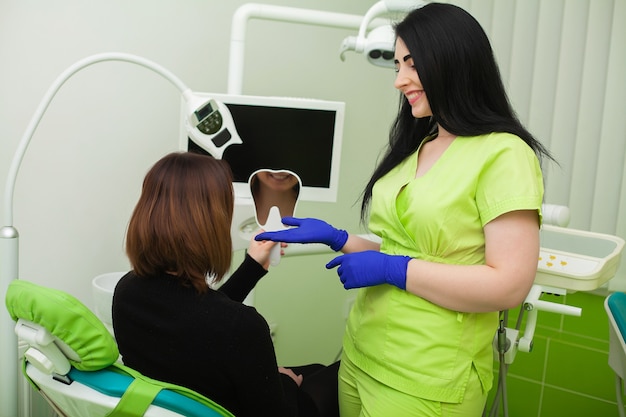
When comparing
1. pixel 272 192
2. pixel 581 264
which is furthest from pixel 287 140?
pixel 581 264

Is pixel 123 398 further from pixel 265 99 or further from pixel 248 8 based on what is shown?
pixel 248 8

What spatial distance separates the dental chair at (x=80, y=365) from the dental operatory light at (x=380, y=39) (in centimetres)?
103

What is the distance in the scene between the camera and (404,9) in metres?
1.83

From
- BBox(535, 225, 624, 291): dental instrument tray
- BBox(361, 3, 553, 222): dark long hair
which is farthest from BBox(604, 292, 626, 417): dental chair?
BBox(361, 3, 553, 222): dark long hair

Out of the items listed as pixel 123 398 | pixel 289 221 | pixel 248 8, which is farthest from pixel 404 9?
pixel 123 398

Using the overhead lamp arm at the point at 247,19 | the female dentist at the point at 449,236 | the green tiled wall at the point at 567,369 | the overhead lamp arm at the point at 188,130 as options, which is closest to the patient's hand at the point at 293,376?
the female dentist at the point at 449,236

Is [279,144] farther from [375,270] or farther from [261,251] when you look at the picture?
[375,270]

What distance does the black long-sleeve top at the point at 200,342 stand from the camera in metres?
1.13

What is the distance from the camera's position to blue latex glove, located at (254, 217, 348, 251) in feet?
4.79

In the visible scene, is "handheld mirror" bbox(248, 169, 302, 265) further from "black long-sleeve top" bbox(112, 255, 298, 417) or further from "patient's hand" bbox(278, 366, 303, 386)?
"black long-sleeve top" bbox(112, 255, 298, 417)

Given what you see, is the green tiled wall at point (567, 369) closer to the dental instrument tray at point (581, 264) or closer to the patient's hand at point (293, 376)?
the dental instrument tray at point (581, 264)

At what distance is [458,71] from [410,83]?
0.34ft

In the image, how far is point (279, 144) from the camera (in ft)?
5.96

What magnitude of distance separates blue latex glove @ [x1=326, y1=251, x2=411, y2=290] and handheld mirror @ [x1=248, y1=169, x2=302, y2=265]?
13.3 inches
